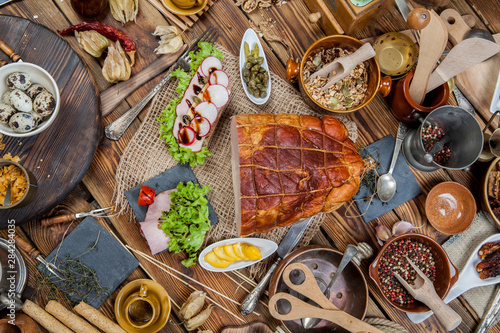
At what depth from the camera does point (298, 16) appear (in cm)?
255

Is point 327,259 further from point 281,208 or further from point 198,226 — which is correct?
point 198,226

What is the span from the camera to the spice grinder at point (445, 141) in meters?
2.29

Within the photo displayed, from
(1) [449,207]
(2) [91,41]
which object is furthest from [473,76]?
(2) [91,41]

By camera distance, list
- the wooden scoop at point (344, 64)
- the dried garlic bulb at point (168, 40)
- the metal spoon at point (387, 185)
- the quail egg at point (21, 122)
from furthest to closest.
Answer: the metal spoon at point (387, 185)
the dried garlic bulb at point (168, 40)
the wooden scoop at point (344, 64)
the quail egg at point (21, 122)

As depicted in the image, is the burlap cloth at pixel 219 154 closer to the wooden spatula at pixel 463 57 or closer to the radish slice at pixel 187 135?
the radish slice at pixel 187 135

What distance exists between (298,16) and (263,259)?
1.76m

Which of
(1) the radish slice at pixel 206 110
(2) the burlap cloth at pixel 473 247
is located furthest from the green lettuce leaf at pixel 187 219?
(2) the burlap cloth at pixel 473 247

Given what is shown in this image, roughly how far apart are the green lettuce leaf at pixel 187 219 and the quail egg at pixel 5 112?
1.04 metres

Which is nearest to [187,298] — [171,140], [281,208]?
[281,208]

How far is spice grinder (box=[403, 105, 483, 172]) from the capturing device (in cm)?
229

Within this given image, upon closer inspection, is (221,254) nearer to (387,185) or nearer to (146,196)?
(146,196)

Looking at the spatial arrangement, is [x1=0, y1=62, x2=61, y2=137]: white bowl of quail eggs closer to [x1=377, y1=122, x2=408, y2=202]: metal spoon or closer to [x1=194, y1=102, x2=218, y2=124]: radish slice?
[x1=194, y1=102, x2=218, y2=124]: radish slice

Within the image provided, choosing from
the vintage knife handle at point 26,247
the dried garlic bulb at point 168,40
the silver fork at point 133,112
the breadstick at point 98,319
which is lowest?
the breadstick at point 98,319

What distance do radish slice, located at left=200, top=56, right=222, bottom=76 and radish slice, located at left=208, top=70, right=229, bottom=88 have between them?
5 centimetres
